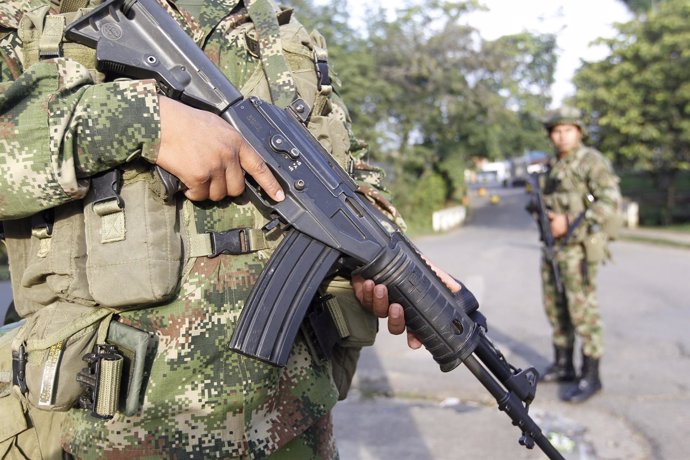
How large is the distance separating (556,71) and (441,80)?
31.0 feet

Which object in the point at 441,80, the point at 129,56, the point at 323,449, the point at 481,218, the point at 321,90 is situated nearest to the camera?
the point at 129,56

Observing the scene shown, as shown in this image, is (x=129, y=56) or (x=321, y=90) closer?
(x=129, y=56)

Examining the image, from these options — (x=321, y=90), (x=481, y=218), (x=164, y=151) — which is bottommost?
(x=481, y=218)

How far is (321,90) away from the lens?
159 cm

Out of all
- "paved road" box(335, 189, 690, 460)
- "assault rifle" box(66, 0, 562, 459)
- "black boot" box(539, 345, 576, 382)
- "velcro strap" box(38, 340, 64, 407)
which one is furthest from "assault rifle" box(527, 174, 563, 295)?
"velcro strap" box(38, 340, 64, 407)

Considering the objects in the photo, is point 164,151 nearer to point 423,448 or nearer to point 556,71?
point 423,448

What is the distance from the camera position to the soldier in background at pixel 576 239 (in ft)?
12.7

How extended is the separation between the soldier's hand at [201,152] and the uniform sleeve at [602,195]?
3177mm

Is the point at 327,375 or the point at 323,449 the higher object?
the point at 327,375

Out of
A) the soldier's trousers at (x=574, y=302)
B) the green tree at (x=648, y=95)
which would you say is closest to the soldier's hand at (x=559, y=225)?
the soldier's trousers at (x=574, y=302)

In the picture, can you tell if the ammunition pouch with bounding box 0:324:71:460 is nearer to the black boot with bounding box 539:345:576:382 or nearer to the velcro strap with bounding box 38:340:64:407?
the velcro strap with bounding box 38:340:64:407

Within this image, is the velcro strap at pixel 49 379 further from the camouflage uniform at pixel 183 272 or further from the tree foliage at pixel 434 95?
the tree foliage at pixel 434 95

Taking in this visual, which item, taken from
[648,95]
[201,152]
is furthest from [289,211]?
[648,95]

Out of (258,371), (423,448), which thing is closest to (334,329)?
(258,371)
